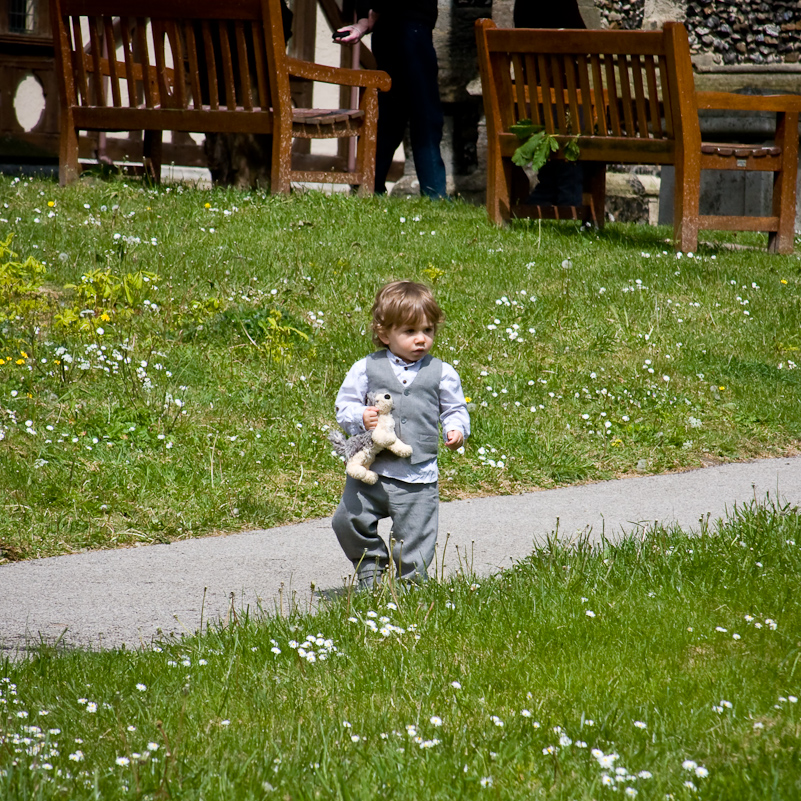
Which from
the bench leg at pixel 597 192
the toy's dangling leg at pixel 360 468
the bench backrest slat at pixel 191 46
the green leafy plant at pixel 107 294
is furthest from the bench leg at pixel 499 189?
the toy's dangling leg at pixel 360 468

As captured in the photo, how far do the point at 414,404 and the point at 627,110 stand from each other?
18.8 feet

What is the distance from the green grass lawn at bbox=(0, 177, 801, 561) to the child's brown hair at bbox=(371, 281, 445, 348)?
1.31 metres

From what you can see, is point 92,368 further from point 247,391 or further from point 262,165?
point 262,165

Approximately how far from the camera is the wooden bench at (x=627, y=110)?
8.69 meters

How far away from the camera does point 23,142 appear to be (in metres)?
17.1

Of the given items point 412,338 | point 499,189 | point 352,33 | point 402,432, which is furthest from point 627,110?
point 402,432

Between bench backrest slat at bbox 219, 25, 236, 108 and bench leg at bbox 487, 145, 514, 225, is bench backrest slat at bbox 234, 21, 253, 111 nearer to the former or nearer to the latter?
bench backrest slat at bbox 219, 25, 236, 108

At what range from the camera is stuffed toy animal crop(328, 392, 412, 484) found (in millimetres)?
3830

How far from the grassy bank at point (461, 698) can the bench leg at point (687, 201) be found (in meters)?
5.31

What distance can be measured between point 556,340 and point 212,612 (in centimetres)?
367

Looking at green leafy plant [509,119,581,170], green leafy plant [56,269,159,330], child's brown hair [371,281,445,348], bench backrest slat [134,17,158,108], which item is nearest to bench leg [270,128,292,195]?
bench backrest slat [134,17,158,108]

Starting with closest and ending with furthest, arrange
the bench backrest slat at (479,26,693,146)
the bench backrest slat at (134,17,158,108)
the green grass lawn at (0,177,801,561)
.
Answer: the green grass lawn at (0,177,801,561), the bench backrest slat at (479,26,693,146), the bench backrest slat at (134,17,158,108)

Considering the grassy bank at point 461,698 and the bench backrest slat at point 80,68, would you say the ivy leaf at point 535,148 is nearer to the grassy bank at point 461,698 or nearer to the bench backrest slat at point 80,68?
the bench backrest slat at point 80,68

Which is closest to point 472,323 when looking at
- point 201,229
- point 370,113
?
point 201,229
